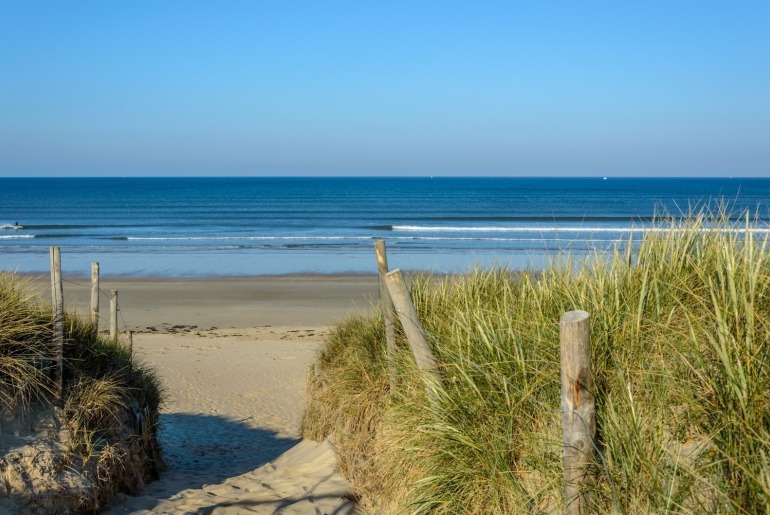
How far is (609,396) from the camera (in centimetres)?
410

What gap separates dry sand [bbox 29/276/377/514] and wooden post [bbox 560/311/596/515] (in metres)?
2.94

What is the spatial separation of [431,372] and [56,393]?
3282 millimetres

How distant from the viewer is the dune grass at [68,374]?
600cm

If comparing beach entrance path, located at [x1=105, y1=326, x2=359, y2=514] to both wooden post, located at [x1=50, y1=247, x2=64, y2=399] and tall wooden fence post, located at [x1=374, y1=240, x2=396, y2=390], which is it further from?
tall wooden fence post, located at [x1=374, y1=240, x2=396, y2=390]

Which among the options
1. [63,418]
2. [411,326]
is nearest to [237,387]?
[63,418]

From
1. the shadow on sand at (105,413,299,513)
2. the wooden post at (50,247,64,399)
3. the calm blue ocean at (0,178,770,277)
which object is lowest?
the shadow on sand at (105,413,299,513)

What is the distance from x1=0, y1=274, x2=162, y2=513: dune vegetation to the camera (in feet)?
18.7

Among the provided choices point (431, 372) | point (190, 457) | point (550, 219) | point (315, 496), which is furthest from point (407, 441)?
point (550, 219)

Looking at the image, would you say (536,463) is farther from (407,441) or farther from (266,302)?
(266,302)

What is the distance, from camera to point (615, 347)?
4473mm

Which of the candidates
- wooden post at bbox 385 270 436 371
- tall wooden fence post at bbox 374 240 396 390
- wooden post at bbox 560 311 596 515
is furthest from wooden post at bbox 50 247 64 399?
wooden post at bbox 560 311 596 515

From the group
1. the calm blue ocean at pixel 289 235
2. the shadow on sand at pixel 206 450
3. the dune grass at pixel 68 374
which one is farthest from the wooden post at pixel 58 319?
the calm blue ocean at pixel 289 235

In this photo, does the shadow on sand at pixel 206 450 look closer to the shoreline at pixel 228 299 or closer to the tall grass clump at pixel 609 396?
the tall grass clump at pixel 609 396

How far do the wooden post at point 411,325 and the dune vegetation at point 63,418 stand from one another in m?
2.79
